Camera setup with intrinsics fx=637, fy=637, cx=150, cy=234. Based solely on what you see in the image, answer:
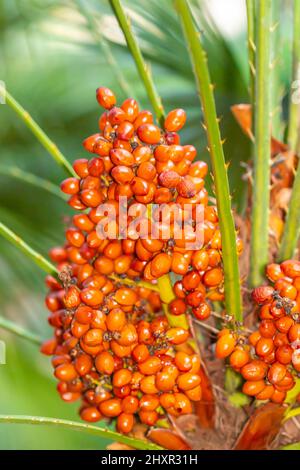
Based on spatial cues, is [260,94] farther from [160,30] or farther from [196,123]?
[196,123]

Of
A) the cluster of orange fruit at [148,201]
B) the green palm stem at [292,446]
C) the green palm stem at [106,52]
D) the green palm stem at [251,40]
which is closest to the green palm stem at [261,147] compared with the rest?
the green palm stem at [251,40]

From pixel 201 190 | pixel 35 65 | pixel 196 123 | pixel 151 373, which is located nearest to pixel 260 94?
pixel 201 190

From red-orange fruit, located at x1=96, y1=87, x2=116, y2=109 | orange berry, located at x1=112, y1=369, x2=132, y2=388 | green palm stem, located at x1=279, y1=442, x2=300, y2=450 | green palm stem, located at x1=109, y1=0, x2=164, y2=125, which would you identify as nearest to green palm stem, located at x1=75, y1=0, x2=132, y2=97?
green palm stem, located at x1=109, y1=0, x2=164, y2=125

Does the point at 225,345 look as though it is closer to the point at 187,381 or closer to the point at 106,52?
the point at 187,381

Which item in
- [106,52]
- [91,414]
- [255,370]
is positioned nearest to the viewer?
[255,370]

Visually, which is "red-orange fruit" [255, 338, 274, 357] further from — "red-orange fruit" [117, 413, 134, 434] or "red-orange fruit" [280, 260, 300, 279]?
"red-orange fruit" [117, 413, 134, 434]

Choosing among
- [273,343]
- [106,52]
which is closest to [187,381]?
[273,343]

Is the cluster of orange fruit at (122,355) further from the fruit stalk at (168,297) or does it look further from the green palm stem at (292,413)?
the green palm stem at (292,413)
